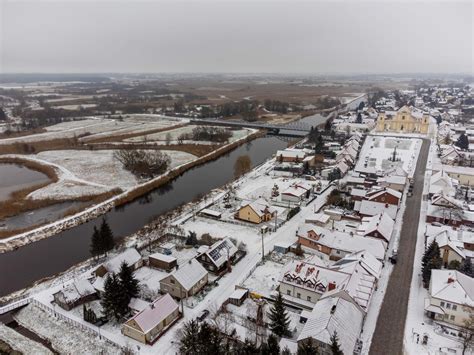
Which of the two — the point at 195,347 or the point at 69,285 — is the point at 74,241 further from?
the point at 195,347

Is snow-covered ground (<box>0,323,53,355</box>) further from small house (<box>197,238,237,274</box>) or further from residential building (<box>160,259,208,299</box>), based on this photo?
small house (<box>197,238,237,274</box>)

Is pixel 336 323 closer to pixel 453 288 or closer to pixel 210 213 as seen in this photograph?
pixel 453 288

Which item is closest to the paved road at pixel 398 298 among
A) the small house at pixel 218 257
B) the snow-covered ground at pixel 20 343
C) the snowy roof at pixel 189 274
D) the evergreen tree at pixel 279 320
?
the evergreen tree at pixel 279 320

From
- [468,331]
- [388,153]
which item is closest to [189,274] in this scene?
[468,331]

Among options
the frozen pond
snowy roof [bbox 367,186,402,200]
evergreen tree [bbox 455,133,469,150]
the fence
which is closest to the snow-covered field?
the frozen pond

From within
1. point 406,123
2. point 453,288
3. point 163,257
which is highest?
point 406,123

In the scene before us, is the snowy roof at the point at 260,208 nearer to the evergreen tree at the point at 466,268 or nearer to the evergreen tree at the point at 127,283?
the evergreen tree at the point at 127,283
